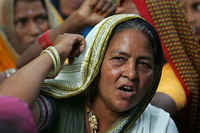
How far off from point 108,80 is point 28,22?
2390mm

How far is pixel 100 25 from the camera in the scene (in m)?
2.03

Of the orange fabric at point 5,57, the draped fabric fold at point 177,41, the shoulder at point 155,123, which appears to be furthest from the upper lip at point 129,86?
the orange fabric at point 5,57

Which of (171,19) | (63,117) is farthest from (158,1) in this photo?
(63,117)

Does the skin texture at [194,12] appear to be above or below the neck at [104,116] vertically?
above

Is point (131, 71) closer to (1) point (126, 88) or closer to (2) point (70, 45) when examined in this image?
(1) point (126, 88)

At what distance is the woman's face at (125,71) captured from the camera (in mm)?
1851

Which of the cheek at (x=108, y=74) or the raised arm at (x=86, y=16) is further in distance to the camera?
the raised arm at (x=86, y=16)

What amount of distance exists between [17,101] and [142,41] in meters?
1.19

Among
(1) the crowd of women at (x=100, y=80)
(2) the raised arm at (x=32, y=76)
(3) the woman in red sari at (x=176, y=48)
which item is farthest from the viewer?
(3) the woman in red sari at (x=176, y=48)

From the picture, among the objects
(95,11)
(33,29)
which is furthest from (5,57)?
(95,11)

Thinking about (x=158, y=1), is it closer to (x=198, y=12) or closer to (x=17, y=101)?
(x=198, y=12)

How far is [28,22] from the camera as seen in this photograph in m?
4.01

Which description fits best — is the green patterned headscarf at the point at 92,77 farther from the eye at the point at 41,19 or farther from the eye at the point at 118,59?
the eye at the point at 41,19

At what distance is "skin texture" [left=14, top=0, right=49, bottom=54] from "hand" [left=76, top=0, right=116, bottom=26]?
1.56 meters
